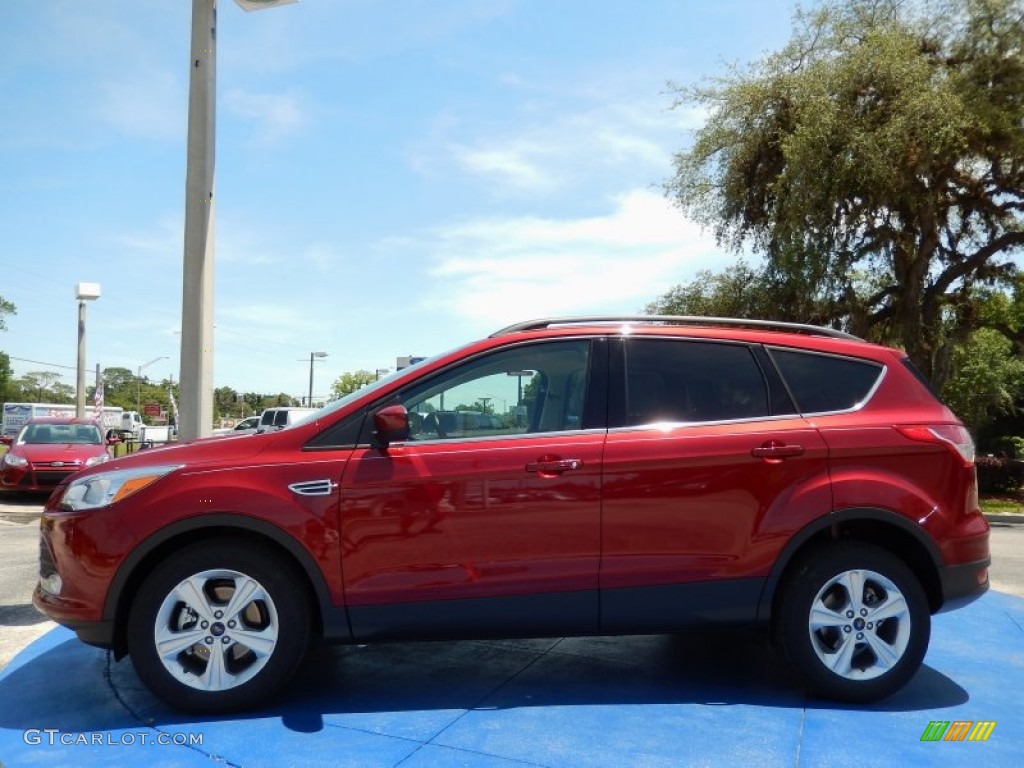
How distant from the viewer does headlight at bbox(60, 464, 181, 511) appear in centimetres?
370

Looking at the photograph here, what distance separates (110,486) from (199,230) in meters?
3.46

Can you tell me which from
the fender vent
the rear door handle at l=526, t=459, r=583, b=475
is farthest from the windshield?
the rear door handle at l=526, t=459, r=583, b=475

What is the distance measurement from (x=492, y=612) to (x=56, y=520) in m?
2.04

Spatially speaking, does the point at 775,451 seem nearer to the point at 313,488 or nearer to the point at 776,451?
the point at 776,451

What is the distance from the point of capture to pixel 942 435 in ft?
13.2

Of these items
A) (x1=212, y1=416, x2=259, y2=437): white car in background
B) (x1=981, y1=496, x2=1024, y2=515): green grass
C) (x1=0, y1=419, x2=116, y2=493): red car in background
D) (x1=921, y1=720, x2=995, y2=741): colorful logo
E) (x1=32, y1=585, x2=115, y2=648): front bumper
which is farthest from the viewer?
(x1=981, y1=496, x2=1024, y2=515): green grass

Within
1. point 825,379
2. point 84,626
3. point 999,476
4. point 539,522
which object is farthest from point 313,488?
point 999,476

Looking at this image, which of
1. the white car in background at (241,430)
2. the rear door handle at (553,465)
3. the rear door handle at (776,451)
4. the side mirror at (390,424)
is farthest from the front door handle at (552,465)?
the white car in background at (241,430)

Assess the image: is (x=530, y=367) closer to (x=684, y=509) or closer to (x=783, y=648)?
(x=684, y=509)

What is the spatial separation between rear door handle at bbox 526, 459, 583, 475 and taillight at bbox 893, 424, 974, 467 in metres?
1.59

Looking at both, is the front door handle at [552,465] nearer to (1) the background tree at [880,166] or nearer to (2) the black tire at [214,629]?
(2) the black tire at [214,629]

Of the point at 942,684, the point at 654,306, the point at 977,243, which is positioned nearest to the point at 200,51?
the point at 942,684

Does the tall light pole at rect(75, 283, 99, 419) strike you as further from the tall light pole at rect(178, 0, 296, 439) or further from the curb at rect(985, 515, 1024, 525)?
the curb at rect(985, 515, 1024, 525)

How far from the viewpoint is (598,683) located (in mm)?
4164
